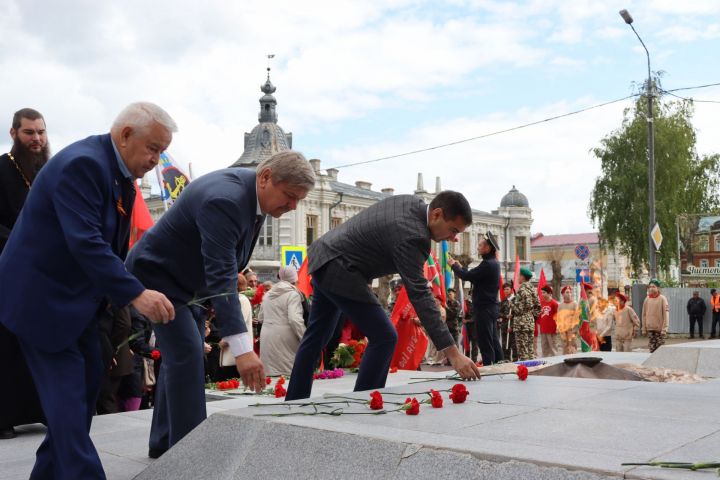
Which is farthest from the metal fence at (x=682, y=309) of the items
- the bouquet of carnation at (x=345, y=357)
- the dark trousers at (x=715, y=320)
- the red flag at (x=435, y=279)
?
the bouquet of carnation at (x=345, y=357)

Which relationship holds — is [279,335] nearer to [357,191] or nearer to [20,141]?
[20,141]

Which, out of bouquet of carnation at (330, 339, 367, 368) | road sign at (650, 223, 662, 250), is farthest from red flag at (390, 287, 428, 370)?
road sign at (650, 223, 662, 250)

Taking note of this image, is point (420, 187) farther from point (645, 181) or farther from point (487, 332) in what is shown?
point (487, 332)

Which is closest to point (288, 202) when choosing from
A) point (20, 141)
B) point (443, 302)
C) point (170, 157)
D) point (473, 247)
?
point (20, 141)

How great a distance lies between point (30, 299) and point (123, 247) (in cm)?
54

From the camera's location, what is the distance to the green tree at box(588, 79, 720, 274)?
34500mm

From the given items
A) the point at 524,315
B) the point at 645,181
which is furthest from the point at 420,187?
the point at 524,315

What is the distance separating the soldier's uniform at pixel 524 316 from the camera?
42.4ft

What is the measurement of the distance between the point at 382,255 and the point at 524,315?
819 centimetres

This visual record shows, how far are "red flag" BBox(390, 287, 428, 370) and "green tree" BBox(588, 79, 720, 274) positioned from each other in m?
25.8

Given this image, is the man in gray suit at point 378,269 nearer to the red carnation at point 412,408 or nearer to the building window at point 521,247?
the red carnation at point 412,408

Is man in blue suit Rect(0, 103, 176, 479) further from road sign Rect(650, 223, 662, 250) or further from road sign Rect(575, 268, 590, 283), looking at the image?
road sign Rect(650, 223, 662, 250)

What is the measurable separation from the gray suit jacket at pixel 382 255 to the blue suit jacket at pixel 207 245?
3.83 ft

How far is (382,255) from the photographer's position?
17.1ft
